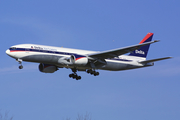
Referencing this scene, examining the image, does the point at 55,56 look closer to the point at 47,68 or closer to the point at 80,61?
the point at 80,61

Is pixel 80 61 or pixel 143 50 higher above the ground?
pixel 143 50

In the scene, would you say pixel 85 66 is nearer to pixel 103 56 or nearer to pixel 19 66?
pixel 103 56

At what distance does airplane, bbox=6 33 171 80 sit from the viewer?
4941 cm

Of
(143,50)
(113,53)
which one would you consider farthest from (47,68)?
(143,50)

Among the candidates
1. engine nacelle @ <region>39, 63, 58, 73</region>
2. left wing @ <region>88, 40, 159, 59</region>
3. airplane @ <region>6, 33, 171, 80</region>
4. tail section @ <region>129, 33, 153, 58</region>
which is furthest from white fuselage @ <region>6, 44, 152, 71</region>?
tail section @ <region>129, 33, 153, 58</region>

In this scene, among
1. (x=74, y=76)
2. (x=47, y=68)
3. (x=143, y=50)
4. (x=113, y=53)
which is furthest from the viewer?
(x=143, y=50)

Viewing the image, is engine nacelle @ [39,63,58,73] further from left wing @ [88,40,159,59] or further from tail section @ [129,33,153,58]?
→ tail section @ [129,33,153,58]

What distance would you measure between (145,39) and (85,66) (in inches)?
645

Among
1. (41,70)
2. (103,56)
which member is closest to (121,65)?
(103,56)

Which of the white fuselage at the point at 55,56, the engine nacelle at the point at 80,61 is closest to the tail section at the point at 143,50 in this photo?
the white fuselage at the point at 55,56

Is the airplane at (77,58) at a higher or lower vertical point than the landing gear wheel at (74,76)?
higher

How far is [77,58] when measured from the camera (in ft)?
168

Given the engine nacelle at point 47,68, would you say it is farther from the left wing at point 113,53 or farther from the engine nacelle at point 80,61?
the left wing at point 113,53

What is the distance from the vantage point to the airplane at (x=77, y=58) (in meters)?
49.4
